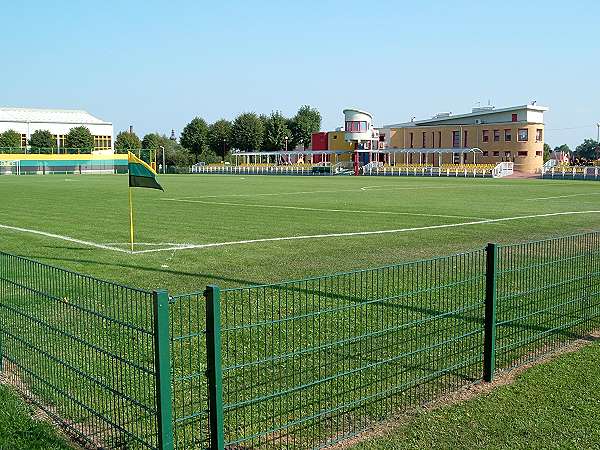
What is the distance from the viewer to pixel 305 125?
13575 cm

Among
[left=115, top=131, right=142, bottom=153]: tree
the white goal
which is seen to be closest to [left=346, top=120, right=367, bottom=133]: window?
the white goal

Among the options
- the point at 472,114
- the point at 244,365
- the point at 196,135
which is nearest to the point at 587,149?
the point at 472,114

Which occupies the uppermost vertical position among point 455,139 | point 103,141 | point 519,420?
point 103,141

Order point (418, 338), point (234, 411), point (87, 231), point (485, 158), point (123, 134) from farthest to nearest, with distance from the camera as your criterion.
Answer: point (123, 134)
point (485, 158)
point (87, 231)
point (418, 338)
point (234, 411)

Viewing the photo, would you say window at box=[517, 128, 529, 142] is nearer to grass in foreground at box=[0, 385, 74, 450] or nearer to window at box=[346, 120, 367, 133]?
window at box=[346, 120, 367, 133]

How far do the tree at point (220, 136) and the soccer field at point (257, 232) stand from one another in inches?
4057

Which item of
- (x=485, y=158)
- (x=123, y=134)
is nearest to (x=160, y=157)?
(x=123, y=134)

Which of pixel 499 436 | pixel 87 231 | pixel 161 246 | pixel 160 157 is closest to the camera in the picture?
pixel 499 436

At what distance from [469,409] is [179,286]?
6.67 m

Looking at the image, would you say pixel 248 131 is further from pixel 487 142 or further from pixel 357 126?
pixel 487 142

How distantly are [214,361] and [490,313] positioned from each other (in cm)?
355

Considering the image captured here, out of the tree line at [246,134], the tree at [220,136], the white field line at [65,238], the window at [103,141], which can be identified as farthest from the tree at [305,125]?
the white field line at [65,238]

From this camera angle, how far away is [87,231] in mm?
20781

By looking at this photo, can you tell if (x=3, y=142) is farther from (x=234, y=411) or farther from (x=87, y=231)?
(x=234, y=411)
